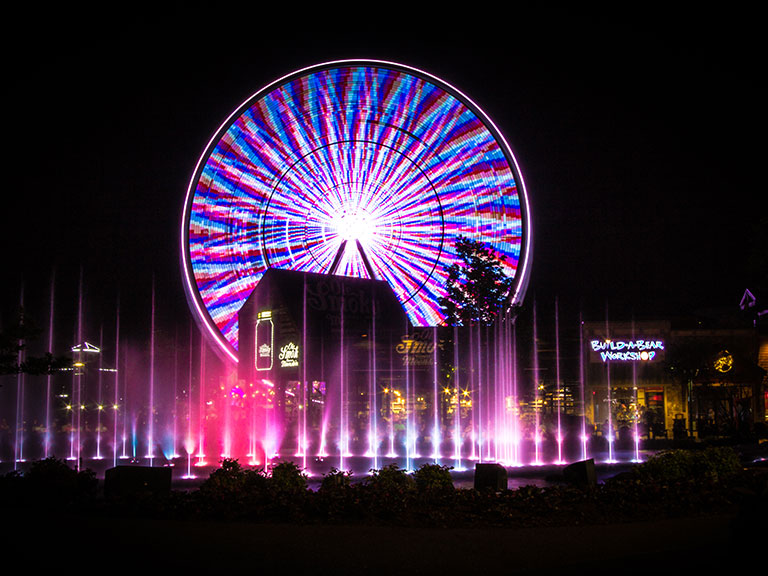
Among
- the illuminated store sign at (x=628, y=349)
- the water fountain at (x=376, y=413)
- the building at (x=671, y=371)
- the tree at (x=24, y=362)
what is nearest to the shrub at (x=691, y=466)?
the water fountain at (x=376, y=413)

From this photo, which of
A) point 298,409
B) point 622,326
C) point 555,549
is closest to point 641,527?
point 555,549

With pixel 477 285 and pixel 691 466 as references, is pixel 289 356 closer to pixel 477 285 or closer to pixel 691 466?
pixel 477 285

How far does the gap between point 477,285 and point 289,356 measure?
10168mm

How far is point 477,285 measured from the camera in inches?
1302

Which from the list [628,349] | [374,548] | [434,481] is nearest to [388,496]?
[434,481]

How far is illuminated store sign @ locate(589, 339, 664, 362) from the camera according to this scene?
139ft

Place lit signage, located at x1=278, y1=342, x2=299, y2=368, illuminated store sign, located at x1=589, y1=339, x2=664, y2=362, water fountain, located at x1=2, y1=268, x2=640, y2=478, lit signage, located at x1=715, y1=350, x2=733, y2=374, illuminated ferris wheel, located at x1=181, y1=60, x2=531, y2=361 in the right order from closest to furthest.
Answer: water fountain, located at x1=2, y1=268, x2=640, y2=478
illuminated ferris wheel, located at x1=181, y1=60, x2=531, y2=361
lit signage, located at x1=278, y1=342, x2=299, y2=368
lit signage, located at x1=715, y1=350, x2=733, y2=374
illuminated store sign, located at x1=589, y1=339, x2=664, y2=362

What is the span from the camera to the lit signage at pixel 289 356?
3719 cm

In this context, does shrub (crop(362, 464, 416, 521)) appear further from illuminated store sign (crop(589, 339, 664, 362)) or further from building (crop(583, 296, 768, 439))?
illuminated store sign (crop(589, 339, 664, 362))

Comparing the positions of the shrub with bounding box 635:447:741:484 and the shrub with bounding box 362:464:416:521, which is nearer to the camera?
the shrub with bounding box 362:464:416:521

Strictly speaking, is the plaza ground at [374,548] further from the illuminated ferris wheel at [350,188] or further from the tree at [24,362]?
the illuminated ferris wheel at [350,188]

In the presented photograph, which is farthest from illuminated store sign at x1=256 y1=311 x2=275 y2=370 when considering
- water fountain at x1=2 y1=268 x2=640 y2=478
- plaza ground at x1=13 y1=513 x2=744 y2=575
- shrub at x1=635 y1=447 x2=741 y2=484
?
plaza ground at x1=13 y1=513 x2=744 y2=575

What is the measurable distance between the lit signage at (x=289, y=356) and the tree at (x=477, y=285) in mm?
8015

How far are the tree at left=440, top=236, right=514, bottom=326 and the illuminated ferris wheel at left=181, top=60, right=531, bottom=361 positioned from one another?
0.53 m
